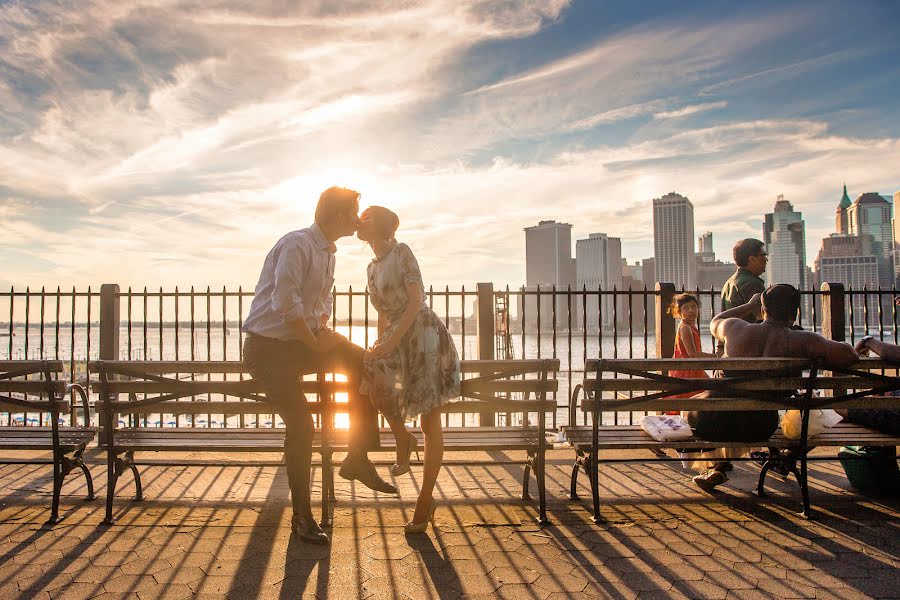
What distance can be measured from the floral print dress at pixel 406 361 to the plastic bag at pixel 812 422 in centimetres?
239

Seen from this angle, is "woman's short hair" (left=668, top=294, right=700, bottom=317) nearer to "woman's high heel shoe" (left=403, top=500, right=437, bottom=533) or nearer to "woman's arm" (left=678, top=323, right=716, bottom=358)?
"woman's arm" (left=678, top=323, right=716, bottom=358)

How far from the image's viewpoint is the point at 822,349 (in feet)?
13.6

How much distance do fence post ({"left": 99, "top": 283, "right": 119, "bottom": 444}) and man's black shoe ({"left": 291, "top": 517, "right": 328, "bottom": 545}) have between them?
4871 mm

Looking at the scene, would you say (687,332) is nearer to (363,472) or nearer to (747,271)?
(747,271)

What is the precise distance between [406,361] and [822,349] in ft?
8.84

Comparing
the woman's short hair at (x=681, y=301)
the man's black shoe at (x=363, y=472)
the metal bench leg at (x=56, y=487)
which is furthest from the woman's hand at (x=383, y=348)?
the woman's short hair at (x=681, y=301)

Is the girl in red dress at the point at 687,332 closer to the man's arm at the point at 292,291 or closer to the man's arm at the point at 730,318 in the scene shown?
the man's arm at the point at 730,318

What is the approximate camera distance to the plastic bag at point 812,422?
4316 millimetres

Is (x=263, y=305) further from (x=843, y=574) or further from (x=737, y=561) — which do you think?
(x=843, y=574)

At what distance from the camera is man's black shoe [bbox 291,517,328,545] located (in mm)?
3555

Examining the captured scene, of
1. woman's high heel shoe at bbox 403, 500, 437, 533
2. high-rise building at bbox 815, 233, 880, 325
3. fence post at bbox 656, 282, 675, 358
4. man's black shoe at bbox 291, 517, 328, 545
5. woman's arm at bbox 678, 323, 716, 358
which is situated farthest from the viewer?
high-rise building at bbox 815, 233, 880, 325

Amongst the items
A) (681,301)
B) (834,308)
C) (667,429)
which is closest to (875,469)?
(667,429)

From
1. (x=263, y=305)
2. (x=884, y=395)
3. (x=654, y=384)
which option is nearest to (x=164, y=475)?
(x=263, y=305)

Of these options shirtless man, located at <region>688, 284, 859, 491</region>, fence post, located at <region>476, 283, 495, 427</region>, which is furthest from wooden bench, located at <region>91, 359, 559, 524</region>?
fence post, located at <region>476, 283, 495, 427</region>
